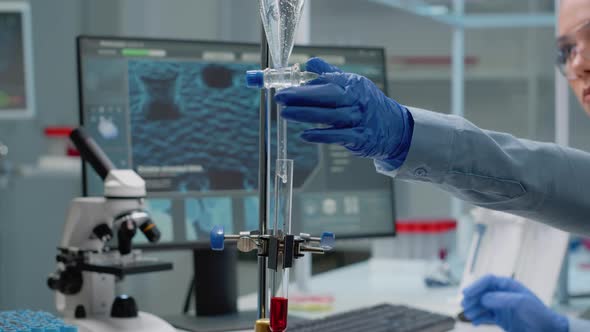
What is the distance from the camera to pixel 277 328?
0.82m

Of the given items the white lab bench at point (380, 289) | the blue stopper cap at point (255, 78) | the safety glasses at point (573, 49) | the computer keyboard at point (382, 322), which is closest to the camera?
the blue stopper cap at point (255, 78)

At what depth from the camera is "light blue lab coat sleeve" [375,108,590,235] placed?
1078 millimetres

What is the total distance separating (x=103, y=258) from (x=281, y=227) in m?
0.56

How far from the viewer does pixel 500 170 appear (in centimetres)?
117

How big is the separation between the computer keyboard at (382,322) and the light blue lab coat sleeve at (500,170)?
31 cm

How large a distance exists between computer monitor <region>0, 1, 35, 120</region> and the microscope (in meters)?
1.13

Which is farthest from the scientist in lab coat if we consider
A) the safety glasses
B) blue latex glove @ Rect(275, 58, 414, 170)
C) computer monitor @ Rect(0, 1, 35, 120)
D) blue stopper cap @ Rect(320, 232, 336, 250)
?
computer monitor @ Rect(0, 1, 35, 120)

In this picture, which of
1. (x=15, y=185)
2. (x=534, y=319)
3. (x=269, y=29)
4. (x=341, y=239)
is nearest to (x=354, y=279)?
(x=341, y=239)

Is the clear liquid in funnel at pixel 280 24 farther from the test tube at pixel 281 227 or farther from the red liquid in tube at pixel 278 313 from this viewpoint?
the red liquid in tube at pixel 278 313

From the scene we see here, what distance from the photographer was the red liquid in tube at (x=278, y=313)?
0.81m

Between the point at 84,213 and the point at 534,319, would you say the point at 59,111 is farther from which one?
the point at 534,319

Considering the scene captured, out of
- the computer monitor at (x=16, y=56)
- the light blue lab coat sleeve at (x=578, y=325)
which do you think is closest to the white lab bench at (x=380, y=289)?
the light blue lab coat sleeve at (x=578, y=325)

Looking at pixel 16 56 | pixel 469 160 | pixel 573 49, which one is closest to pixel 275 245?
pixel 469 160

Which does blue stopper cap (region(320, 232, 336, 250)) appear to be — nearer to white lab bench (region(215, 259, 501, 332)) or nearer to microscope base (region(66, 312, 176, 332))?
microscope base (region(66, 312, 176, 332))
